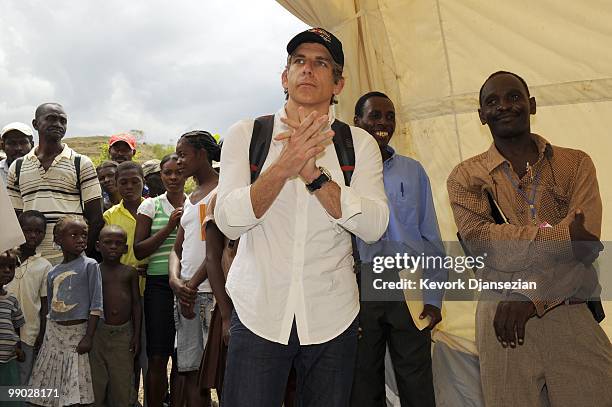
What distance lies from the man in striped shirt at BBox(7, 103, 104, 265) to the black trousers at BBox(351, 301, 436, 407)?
2.39m

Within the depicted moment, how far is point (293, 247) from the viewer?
204cm

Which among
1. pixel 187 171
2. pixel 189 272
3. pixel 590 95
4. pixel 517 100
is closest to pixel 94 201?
pixel 187 171

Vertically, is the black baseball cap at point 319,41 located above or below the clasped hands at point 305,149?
above

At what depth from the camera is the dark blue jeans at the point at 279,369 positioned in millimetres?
1982

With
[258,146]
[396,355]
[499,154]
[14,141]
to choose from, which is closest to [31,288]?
[14,141]

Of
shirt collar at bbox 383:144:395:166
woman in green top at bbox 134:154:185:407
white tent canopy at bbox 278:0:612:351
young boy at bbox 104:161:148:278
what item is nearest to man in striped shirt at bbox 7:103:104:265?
young boy at bbox 104:161:148:278

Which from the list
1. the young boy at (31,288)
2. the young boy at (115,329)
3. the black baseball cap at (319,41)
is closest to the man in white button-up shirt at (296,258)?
the black baseball cap at (319,41)

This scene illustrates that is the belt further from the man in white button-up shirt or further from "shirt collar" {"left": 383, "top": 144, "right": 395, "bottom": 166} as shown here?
"shirt collar" {"left": 383, "top": 144, "right": 395, "bottom": 166}

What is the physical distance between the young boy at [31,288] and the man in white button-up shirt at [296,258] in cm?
249

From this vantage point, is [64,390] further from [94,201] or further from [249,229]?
[249,229]

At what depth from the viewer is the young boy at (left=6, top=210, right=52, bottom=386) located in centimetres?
401

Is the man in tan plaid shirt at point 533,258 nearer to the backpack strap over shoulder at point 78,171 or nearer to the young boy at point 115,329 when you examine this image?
the young boy at point 115,329

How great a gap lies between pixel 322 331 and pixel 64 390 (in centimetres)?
265

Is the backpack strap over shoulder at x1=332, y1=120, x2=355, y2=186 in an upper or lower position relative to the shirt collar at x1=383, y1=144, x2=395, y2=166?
lower
